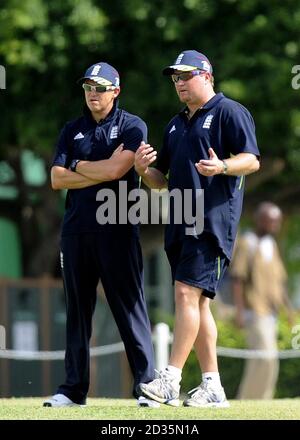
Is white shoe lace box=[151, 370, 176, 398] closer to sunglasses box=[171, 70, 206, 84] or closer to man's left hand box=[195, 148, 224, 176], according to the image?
man's left hand box=[195, 148, 224, 176]

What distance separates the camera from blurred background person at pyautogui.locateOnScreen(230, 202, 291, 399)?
14922 millimetres

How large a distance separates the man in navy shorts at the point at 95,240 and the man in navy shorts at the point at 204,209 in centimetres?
30

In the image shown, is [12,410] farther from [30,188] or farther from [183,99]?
[30,188]

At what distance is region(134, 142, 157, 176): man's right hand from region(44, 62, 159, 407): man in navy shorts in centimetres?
11

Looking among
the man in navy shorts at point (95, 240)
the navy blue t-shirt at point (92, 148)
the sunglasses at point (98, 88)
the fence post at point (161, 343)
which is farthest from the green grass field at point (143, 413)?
the fence post at point (161, 343)

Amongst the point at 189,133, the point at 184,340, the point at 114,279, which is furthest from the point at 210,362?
the point at 189,133

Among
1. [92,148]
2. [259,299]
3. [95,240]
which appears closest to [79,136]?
[92,148]

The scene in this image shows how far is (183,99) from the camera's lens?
8820 mm

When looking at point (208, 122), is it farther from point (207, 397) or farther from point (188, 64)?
point (207, 397)

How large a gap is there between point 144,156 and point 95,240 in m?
0.69

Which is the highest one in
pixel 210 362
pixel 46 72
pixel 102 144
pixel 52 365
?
pixel 46 72

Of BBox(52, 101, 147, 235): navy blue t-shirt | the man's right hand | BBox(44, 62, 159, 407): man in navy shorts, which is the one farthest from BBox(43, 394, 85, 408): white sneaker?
the man's right hand
